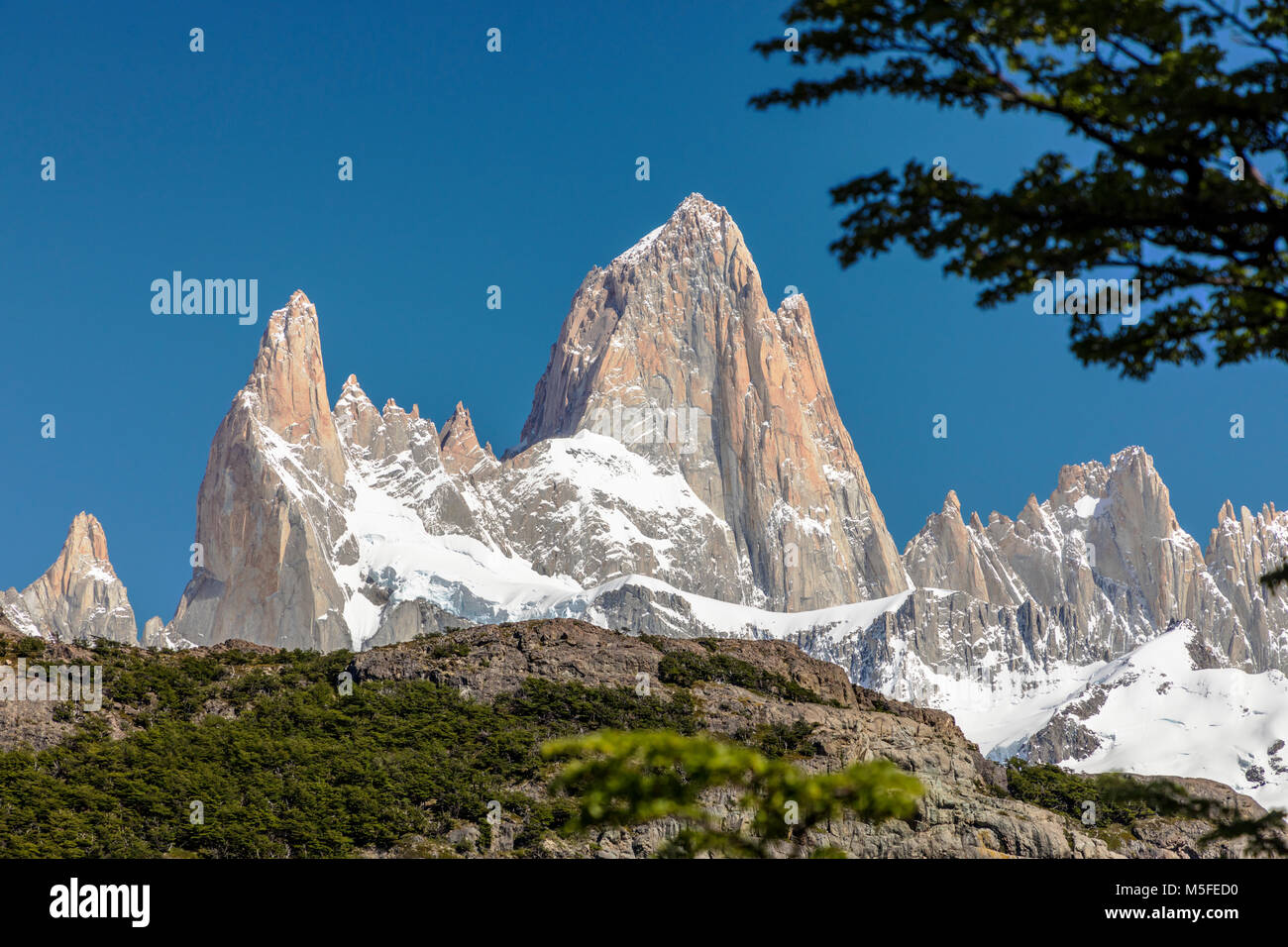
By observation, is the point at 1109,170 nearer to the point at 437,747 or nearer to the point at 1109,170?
the point at 1109,170

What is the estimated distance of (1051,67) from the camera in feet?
40.2

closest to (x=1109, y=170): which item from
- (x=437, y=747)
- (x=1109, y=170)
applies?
(x=1109, y=170)

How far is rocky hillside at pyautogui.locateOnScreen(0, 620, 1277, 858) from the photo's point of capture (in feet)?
169

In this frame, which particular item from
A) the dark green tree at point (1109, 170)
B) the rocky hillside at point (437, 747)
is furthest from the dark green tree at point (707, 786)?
the rocky hillside at point (437, 747)

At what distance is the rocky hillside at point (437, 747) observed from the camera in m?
51.4

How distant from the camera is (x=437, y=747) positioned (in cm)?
6294

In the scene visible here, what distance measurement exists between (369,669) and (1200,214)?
66026mm

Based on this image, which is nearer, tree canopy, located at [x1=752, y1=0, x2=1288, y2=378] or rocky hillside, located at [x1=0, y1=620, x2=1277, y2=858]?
tree canopy, located at [x1=752, y1=0, x2=1288, y2=378]

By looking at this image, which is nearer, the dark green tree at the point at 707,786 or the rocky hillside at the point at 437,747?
the dark green tree at the point at 707,786

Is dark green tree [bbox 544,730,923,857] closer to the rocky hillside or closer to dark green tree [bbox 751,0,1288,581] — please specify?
dark green tree [bbox 751,0,1288,581]

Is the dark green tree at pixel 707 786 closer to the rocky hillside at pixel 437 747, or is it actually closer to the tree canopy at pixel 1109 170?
the tree canopy at pixel 1109 170

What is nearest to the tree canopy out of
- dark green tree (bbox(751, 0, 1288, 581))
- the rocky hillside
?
dark green tree (bbox(751, 0, 1288, 581))
